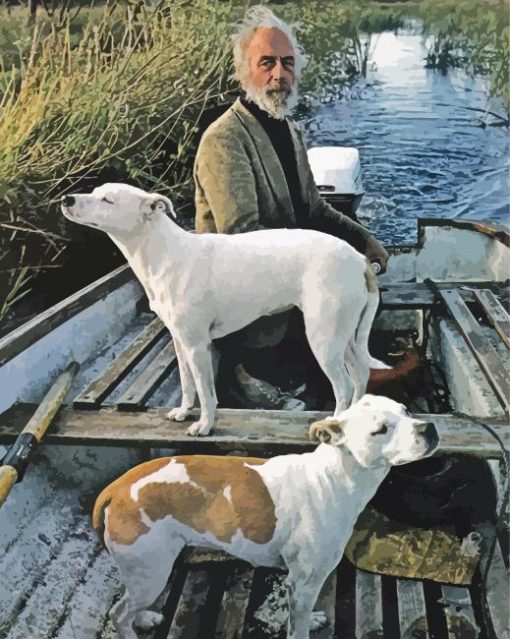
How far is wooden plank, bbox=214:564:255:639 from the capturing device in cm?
128

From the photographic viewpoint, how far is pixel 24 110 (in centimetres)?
139

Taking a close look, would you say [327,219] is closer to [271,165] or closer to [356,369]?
[271,165]

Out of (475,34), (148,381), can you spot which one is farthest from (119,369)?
(475,34)

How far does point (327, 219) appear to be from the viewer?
1342 millimetres

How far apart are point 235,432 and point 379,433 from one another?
0.93 ft

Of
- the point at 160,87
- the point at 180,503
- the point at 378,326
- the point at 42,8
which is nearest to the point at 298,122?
the point at 160,87

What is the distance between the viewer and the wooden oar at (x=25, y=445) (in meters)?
1.28

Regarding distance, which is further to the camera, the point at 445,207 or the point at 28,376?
the point at 28,376

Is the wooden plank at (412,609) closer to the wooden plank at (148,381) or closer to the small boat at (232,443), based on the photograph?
the small boat at (232,443)

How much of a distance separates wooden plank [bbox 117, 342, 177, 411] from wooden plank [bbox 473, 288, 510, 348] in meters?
0.68

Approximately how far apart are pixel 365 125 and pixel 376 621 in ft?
3.00

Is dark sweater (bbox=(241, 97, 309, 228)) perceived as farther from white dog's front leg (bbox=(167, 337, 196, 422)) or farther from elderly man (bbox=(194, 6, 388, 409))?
white dog's front leg (bbox=(167, 337, 196, 422))

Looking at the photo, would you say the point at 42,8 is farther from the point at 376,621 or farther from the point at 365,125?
the point at 376,621

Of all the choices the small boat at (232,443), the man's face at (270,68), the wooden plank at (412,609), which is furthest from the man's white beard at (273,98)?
the wooden plank at (412,609)
